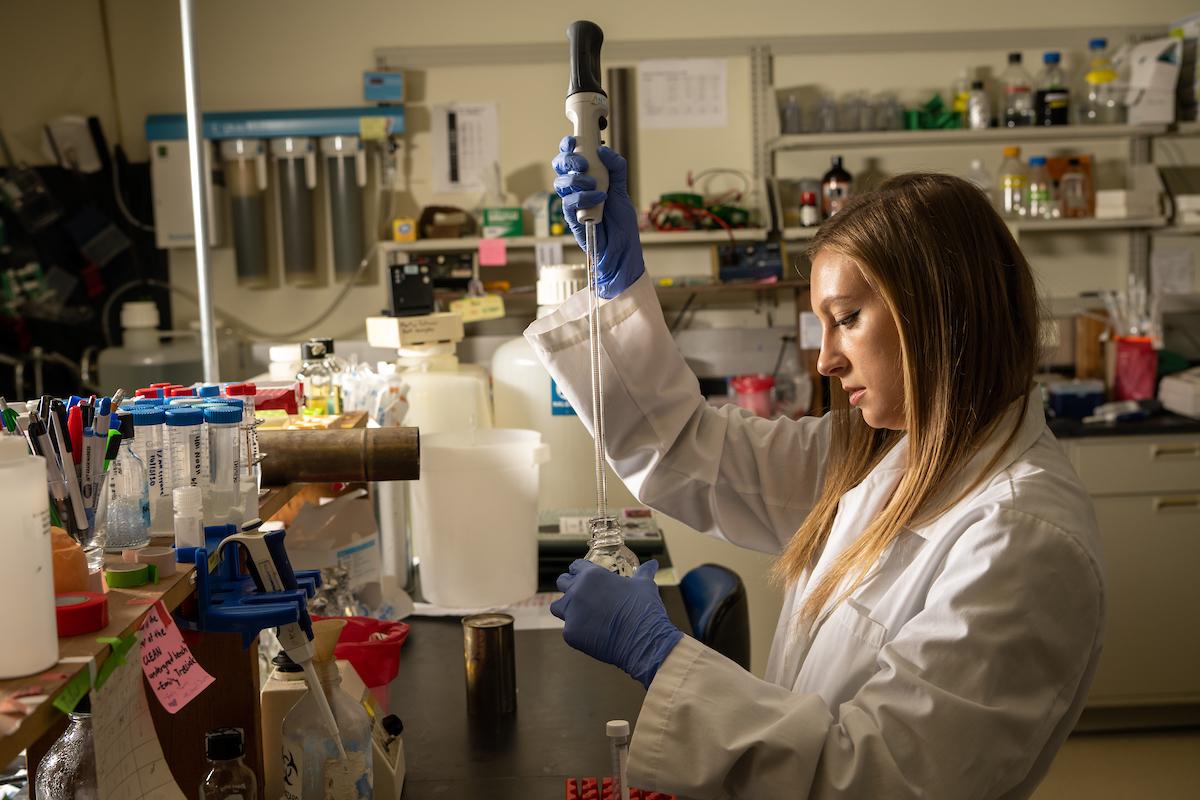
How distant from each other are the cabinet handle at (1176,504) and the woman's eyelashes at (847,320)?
248 cm

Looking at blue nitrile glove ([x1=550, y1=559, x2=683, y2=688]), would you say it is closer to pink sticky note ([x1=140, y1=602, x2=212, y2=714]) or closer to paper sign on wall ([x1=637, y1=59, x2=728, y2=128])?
pink sticky note ([x1=140, y1=602, x2=212, y2=714])

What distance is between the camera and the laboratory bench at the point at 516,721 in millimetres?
1265

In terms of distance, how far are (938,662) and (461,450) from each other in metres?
0.97

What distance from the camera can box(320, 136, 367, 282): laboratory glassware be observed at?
368 cm

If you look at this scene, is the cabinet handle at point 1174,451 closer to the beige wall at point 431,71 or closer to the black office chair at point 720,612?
the beige wall at point 431,71

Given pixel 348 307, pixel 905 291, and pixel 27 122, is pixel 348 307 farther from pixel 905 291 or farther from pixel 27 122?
pixel 905 291

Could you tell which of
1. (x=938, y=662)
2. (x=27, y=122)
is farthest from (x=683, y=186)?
(x=938, y=662)

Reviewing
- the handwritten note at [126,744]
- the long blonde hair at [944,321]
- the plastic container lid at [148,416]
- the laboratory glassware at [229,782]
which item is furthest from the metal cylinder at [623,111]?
the handwritten note at [126,744]

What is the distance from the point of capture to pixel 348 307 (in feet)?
12.5

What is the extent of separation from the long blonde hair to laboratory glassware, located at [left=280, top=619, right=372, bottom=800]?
574mm

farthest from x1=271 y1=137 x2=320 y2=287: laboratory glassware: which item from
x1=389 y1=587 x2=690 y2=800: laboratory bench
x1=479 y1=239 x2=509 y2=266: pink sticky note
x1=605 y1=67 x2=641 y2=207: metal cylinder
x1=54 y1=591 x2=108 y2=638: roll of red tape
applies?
x1=54 y1=591 x2=108 y2=638: roll of red tape

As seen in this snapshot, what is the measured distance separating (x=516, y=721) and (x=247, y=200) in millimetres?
2713

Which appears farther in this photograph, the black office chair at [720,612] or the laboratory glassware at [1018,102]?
the laboratory glassware at [1018,102]

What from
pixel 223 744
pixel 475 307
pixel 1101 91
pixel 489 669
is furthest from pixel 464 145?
pixel 223 744
